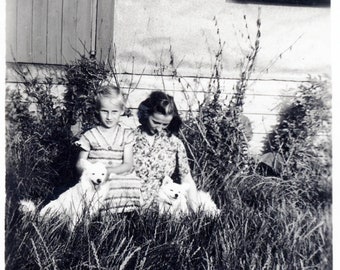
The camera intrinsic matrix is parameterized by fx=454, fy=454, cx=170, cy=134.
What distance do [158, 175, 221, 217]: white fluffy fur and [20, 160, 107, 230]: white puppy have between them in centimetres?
42

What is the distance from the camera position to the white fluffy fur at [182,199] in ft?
9.50

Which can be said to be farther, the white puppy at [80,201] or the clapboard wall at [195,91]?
the clapboard wall at [195,91]

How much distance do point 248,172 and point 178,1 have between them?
148 centimetres

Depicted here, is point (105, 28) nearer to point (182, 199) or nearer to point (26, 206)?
point (182, 199)

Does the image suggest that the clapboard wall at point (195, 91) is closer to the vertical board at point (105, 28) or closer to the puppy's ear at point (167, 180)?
the vertical board at point (105, 28)

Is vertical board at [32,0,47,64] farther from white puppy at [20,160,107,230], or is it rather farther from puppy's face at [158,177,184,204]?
puppy's face at [158,177,184,204]

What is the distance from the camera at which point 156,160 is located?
10.7ft

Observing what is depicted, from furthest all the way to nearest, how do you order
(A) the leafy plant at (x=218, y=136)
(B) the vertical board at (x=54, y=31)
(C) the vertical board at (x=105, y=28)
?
1. (C) the vertical board at (x=105, y=28)
2. (B) the vertical board at (x=54, y=31)
3. (A) the leafy plant at (x=218, y=136)

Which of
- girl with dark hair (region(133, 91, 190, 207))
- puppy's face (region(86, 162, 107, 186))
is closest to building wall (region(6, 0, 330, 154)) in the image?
girl with dark hair (region(133, 91, 190, 207))

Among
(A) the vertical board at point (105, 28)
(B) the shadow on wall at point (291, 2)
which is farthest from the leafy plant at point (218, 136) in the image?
(A) the vertical board at point (105, 28)

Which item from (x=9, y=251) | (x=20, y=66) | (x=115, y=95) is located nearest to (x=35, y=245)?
(x=9, y=251)

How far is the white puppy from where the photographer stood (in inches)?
102

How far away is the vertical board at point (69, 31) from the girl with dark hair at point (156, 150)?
0.86 metres

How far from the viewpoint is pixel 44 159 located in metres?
3.30
